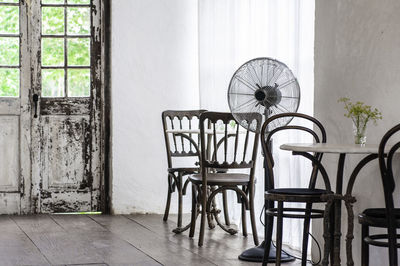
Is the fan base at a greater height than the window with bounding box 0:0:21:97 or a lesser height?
lesser

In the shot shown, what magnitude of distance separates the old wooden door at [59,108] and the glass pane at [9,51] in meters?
0.07

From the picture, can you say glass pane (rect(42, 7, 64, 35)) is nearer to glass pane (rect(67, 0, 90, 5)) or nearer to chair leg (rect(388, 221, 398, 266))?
glass pane (rect(67, 0, 90, 5))

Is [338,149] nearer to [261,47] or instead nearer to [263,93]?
[263,93]

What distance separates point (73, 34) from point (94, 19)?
0.25 metres

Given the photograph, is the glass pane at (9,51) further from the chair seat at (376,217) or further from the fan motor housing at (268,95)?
the chair seat at (376,217)

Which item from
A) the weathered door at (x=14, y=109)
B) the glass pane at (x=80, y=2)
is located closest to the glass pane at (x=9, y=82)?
the weathered door at (x=14, y=109)

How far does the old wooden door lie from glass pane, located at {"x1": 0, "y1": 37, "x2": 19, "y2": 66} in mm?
69

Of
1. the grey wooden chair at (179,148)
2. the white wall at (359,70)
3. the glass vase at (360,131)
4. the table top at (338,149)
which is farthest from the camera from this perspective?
the grey wooden chair at (179,148)

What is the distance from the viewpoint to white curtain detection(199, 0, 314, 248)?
521cm

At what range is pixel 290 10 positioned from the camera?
211 inches

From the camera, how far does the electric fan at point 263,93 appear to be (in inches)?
188

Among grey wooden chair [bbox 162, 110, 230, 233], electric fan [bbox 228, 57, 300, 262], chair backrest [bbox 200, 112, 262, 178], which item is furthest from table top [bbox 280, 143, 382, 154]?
grey wooden chair [bbox 162, 110, 230, 233]

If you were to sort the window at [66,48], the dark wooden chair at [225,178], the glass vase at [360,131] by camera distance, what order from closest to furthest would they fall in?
the glass vase at [360,131]
the dark wooden chair at [225,178]
the window at [66,48]

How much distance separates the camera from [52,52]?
7.12 meters
